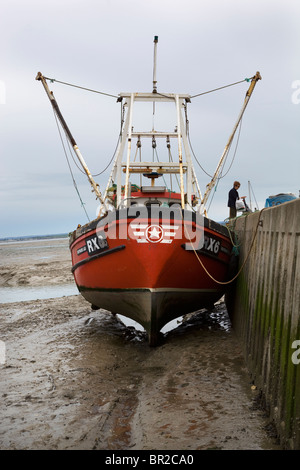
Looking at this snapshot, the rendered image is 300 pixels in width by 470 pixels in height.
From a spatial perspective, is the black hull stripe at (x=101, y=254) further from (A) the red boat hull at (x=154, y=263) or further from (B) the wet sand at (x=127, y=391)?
(B) the wet sand at (x=127, y=391)

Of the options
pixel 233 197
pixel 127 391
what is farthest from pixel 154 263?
pixel 233 197

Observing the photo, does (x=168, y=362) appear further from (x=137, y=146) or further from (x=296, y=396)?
(x=137, y=146)

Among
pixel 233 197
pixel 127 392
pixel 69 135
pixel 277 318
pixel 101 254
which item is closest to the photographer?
pixel 277 318

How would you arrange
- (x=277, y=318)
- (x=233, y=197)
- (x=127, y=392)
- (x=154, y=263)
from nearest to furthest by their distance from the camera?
(x=277, y=318), (x=127, y=392), (x=154, y=263), (x=233, y=197)

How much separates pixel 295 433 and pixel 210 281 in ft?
16.6

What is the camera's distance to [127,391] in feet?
19.6

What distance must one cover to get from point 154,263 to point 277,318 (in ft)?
10.4

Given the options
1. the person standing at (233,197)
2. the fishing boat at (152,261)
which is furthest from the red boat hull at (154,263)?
the person standing at (233,197)

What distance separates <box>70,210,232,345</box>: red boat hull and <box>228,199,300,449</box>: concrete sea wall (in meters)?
1.37

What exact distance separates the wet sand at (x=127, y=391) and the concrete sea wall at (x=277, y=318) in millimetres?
333

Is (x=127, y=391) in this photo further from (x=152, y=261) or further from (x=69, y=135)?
(x=69, y=135)

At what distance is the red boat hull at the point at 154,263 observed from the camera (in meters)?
7.47
